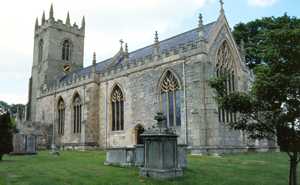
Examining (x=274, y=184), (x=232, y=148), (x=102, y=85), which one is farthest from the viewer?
(x=102, y=85)

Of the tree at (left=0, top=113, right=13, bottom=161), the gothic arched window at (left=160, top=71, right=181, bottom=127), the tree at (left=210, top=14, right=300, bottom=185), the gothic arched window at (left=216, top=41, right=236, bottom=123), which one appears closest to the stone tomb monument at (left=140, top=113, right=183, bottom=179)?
the tree at (left=210, top=14, right=300, bottom=185)

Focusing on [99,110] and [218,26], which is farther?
[99,110]

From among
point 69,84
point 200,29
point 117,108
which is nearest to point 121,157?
point 200,29

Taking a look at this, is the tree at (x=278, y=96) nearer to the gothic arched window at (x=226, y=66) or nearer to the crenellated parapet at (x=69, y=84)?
the gothic arched window at (x=226, y=66)

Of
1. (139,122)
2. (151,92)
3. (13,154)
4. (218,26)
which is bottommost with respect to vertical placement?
(13,154)

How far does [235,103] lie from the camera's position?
8.42 metres

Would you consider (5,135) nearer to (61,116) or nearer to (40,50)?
(61,116)

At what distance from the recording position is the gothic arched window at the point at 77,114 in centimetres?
3386

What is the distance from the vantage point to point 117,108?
29.7 meters

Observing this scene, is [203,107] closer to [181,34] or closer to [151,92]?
[151,92]

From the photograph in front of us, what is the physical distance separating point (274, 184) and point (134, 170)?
5.32 m

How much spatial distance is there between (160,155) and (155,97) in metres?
14.8

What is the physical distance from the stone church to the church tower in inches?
88.7

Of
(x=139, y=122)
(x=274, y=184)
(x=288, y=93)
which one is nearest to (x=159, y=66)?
(x=139, y=122)
